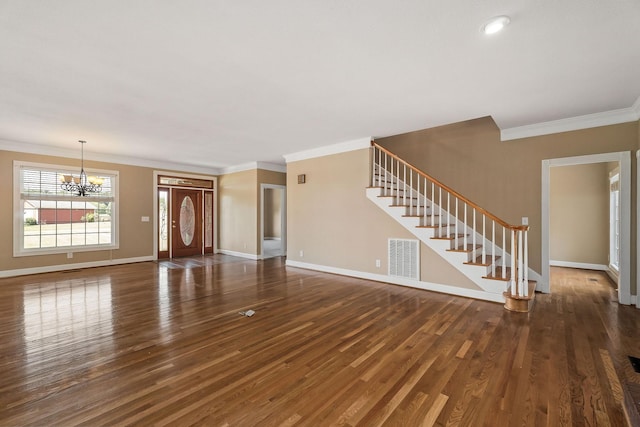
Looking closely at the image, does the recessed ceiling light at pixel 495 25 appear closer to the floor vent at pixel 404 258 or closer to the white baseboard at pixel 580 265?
the floor vent at pixel 404 258

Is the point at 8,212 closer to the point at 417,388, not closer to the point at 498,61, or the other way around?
the point at 417,388

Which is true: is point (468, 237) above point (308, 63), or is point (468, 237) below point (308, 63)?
below

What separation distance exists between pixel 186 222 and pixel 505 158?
26.6ft

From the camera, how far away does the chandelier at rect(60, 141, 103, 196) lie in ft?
18.7

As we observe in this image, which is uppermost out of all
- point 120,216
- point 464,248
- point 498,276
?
point 120,216

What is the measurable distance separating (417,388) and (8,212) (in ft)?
26.2

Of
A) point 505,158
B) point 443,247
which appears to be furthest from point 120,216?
point 505,158

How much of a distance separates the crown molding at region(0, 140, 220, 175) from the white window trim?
250 millimetres

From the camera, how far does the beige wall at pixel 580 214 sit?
6.20m

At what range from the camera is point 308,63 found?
2.73 meters

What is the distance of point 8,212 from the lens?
229 inches

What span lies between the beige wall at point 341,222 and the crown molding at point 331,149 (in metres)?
0.09

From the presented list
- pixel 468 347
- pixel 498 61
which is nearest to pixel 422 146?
pixel 498 61

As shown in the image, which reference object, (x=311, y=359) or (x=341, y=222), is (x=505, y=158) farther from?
(x=311, y=359)
